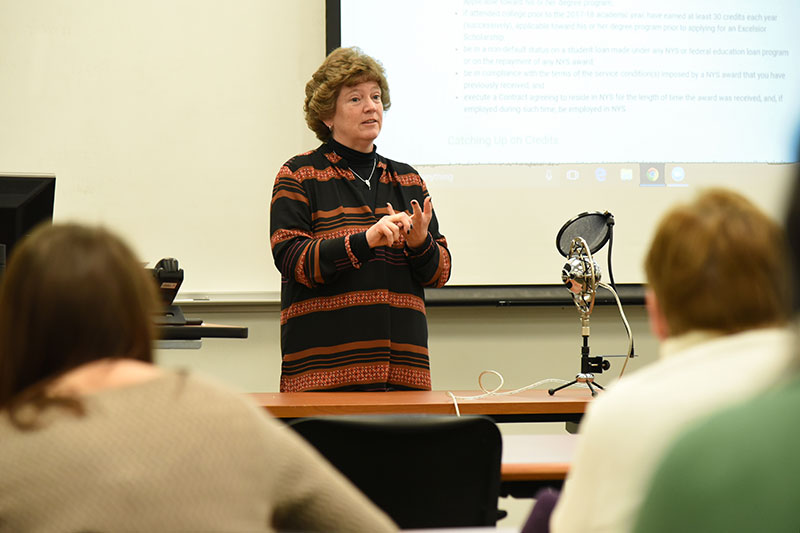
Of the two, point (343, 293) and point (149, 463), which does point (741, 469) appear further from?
point (343, 293)

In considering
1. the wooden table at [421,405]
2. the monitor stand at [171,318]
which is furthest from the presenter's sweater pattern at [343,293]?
the monitor stand at [171,318]

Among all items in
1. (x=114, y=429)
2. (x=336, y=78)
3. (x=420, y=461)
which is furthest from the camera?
(x=336, y=78)

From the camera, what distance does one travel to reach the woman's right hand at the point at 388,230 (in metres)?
2.33

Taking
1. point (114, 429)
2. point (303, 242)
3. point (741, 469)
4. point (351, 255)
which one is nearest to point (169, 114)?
point (303, 242)

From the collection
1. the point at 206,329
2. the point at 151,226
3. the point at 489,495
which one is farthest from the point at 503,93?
the point at 489,495

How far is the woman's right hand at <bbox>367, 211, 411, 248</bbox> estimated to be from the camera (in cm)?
233

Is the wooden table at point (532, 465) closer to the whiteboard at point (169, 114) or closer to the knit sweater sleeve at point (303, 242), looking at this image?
the knit sweater sleeve at point (303, 242)

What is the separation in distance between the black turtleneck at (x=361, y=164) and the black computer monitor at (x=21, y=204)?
0.89 m

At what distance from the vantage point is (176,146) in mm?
3594

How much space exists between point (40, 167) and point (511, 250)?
2.05 metres

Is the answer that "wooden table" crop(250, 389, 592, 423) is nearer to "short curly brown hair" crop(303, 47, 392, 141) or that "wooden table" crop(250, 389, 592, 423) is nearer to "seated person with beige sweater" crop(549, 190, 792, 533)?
"short curly brown hair" crop(303, 47, 392, 141)

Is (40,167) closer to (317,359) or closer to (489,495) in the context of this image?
(317,359)

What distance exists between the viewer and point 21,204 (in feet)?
7.02

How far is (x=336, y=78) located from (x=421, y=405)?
3.64 ft
